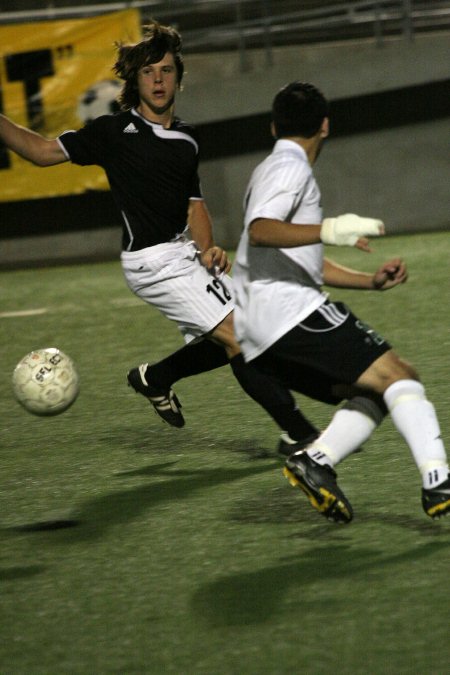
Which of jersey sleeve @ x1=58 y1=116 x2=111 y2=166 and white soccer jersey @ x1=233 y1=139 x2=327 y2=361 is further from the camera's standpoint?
jersey sleeve @ x1=58 y1=116 x2=111 y2=166

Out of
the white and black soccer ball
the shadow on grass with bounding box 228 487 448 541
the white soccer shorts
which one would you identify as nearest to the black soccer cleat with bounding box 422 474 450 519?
the shadow on grass with bounding box 228 487 448 541

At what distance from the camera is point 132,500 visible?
4.70m

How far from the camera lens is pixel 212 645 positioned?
123 inches

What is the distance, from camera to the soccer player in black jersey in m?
5.14

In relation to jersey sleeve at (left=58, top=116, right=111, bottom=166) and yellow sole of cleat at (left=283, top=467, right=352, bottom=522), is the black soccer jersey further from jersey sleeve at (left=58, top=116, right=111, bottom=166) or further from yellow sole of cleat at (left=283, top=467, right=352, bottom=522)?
yellow sole of cleat at (left=283, top=467, right=352, bottom=522)

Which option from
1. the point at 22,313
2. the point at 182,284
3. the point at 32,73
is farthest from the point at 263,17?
the point at 182,284

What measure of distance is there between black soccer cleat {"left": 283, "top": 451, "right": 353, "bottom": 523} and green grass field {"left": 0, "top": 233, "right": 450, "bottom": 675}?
12 centimetres

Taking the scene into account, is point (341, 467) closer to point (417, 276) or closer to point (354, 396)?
point (354, 396)

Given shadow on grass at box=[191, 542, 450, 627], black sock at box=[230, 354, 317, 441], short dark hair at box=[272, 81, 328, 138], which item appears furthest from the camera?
black sock at box=[230, 354, 317, 441]

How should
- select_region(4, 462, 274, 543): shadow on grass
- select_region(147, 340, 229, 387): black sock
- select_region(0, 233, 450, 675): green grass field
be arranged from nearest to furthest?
1. select_region(0, 233, 450, 675): green grass field
2. select_region(4, 462, 274, 543): shadow on grass
3. select_region(147, 340, 229, 387): black sock

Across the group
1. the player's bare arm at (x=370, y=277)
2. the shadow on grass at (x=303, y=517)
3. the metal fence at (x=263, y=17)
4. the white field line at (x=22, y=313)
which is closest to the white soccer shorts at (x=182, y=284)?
the shadow on grass at (x=303, y=517)

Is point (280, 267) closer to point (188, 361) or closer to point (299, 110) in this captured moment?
point (299, 110)

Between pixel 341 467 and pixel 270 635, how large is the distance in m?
1.86

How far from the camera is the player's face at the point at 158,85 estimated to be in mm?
5124
